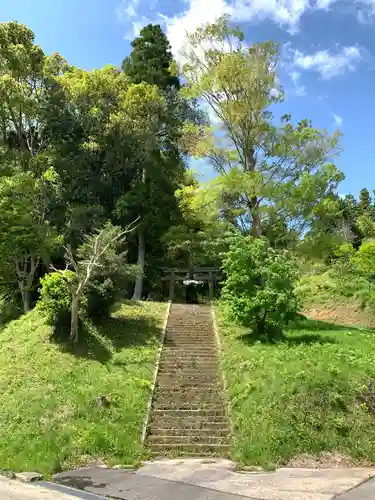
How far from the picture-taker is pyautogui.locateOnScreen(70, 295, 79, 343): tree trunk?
56.9 feet

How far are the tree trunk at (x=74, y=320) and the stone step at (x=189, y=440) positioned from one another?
5.97 meters

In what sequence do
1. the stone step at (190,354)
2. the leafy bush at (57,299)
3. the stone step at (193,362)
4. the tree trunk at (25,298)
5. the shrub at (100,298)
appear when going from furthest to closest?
1. the tree trunk at (25,298)
2. the shrub at (100,298)
3. the leafy bush at (57,299)
4. the stone step at (190,354)
5. the stone step at (193,362)

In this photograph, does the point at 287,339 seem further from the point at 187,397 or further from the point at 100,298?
the point at 100,298

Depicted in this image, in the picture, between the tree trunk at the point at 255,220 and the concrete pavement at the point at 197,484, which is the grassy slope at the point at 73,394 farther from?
the tree trunk at the point at 255,220

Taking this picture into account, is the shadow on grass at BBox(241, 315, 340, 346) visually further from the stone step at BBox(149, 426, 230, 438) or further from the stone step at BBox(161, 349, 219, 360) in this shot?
the stone step at BBox(149, 426, 230, 438)

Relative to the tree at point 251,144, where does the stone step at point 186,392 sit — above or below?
below

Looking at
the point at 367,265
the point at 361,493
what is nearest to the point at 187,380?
the point at 361,493

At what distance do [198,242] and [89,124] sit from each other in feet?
34.5

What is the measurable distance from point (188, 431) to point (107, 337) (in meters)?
6.63

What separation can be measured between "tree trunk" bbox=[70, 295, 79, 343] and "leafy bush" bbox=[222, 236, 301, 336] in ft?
17.6

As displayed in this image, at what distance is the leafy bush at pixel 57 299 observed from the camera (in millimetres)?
17984

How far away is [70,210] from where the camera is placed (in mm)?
28812

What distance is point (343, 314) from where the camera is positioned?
79.4ft

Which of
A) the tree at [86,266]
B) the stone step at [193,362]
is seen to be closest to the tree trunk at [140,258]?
the tree at [86,266]
